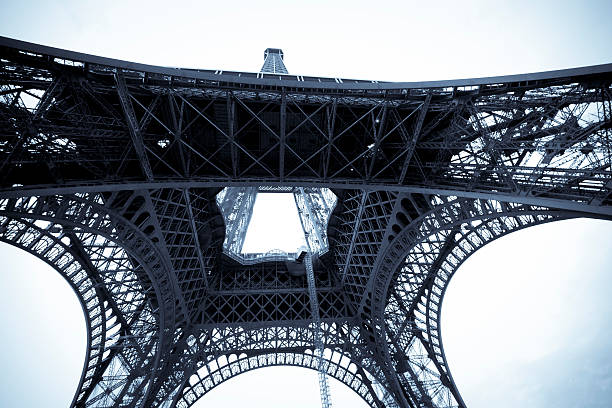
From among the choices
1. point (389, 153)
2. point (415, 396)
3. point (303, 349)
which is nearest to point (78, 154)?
point (389, 153)

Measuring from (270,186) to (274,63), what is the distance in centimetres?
3679

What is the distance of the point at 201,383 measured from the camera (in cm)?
2877

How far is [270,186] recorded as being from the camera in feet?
51.8

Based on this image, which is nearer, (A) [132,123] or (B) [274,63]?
(A) [132,123]

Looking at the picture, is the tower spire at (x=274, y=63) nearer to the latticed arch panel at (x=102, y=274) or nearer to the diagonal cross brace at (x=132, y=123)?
the latticed arch panel at (x=102, y=274)

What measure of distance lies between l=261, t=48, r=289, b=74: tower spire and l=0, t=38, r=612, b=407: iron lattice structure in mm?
24418

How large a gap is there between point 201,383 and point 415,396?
15789 millimetres

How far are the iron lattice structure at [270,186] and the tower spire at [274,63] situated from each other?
2442cm

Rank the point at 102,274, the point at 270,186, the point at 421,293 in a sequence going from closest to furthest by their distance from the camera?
the point at 270,186 < the point at 102,274 < the point at 421,293

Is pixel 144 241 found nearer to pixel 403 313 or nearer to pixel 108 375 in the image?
pixel 108 375

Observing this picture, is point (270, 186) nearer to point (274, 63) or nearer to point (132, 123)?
point (132, 123)

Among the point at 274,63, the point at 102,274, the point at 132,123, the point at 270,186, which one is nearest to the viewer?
the point at 132,123

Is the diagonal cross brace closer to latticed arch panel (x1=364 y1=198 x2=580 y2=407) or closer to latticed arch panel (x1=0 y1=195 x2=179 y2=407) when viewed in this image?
latticed arch panel (x1=0 y1=195 x2=179 y2=407)

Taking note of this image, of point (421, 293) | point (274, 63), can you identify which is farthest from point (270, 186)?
point (274, 63)
